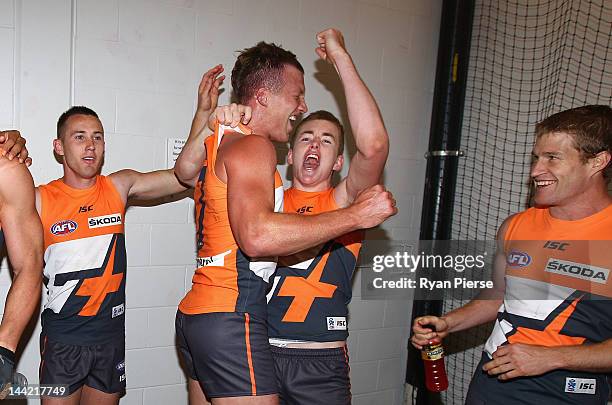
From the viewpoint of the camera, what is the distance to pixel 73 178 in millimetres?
3404

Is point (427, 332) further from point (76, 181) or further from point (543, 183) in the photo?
point (76, 181)

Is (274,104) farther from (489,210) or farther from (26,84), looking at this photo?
(489,210)

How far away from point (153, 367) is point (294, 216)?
233 centimetres

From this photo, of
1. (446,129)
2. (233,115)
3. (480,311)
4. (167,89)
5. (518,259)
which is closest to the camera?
(233,115)

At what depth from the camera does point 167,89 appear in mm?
3854

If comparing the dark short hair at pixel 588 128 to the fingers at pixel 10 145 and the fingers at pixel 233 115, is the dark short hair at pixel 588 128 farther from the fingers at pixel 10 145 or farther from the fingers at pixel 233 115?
the fingers at pixel 10 145

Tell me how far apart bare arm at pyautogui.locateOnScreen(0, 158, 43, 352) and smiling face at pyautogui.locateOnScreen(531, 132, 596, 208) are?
7.56 feet

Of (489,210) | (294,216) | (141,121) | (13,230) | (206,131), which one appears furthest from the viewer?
(489,210)

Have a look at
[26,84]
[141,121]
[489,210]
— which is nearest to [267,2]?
[141,121]

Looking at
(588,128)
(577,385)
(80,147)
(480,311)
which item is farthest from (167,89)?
(577,385)

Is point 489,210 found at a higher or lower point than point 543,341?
higher

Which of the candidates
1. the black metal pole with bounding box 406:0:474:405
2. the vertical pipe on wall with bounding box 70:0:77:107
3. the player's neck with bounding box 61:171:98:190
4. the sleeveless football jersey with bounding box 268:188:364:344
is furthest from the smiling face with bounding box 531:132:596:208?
the vertical pipe on wall with bounding box 70:0:77:107

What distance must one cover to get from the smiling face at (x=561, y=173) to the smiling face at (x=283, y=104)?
117cm

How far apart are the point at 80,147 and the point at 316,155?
1.42 meters
